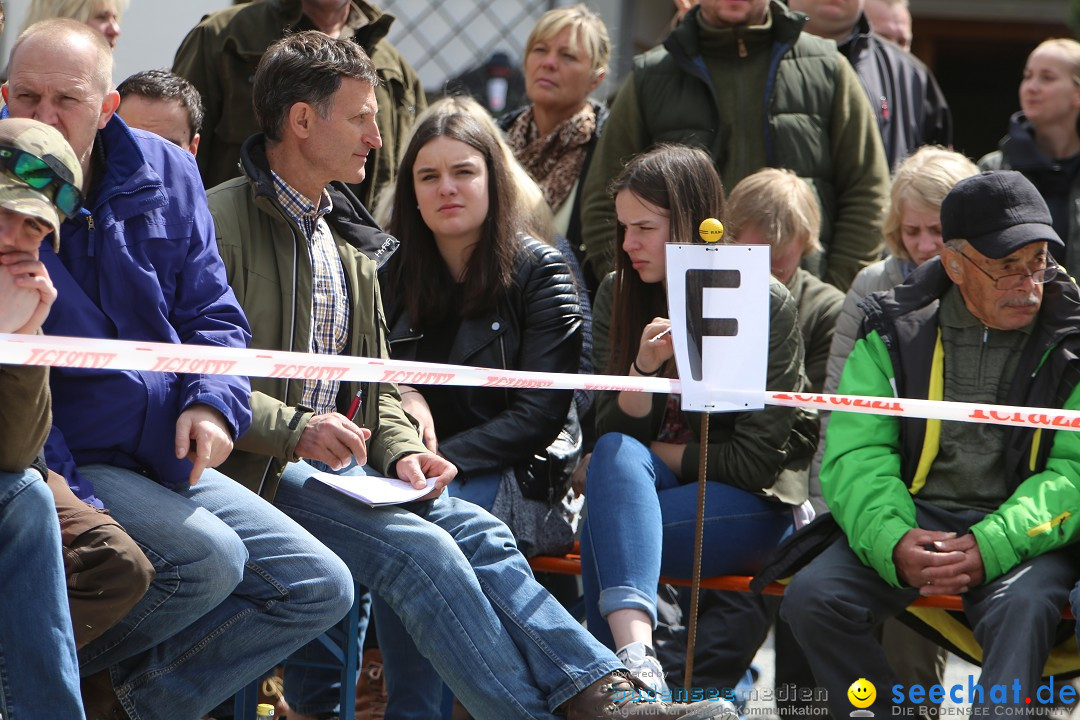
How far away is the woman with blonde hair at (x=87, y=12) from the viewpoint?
484 centimetres

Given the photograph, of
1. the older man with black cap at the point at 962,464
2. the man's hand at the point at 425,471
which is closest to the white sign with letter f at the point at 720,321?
the older man with black cap at the point at 962,464

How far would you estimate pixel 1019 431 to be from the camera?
3895 millimetres

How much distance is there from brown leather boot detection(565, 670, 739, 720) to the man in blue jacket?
618mm

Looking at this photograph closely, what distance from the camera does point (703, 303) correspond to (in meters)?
3.61

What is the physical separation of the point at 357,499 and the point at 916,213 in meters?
2.27

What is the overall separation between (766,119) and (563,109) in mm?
834

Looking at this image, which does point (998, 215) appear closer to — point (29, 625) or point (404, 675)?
point (404, 675)

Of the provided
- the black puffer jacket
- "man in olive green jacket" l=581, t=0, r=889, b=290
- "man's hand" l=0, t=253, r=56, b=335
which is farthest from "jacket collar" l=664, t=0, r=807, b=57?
"man's hand" l=0, t=253, r=56, b=335

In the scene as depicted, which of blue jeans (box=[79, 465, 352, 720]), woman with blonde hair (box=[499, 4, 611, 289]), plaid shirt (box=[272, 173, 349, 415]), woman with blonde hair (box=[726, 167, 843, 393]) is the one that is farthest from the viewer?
woman with blonde hair (box=[499, 4, 611, 289])

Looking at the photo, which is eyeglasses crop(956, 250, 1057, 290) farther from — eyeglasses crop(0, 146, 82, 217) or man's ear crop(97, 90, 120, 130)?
eyeglasses crop(0, 146, 82, 217)

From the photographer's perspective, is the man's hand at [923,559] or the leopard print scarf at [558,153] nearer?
the man's hand at [923,559]

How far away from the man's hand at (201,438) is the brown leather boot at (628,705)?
1025mm

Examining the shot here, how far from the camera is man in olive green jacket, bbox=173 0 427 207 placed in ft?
16.8

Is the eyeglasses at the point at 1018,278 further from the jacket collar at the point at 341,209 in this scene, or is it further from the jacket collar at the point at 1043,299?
the jacket collar at the point at 341,209
